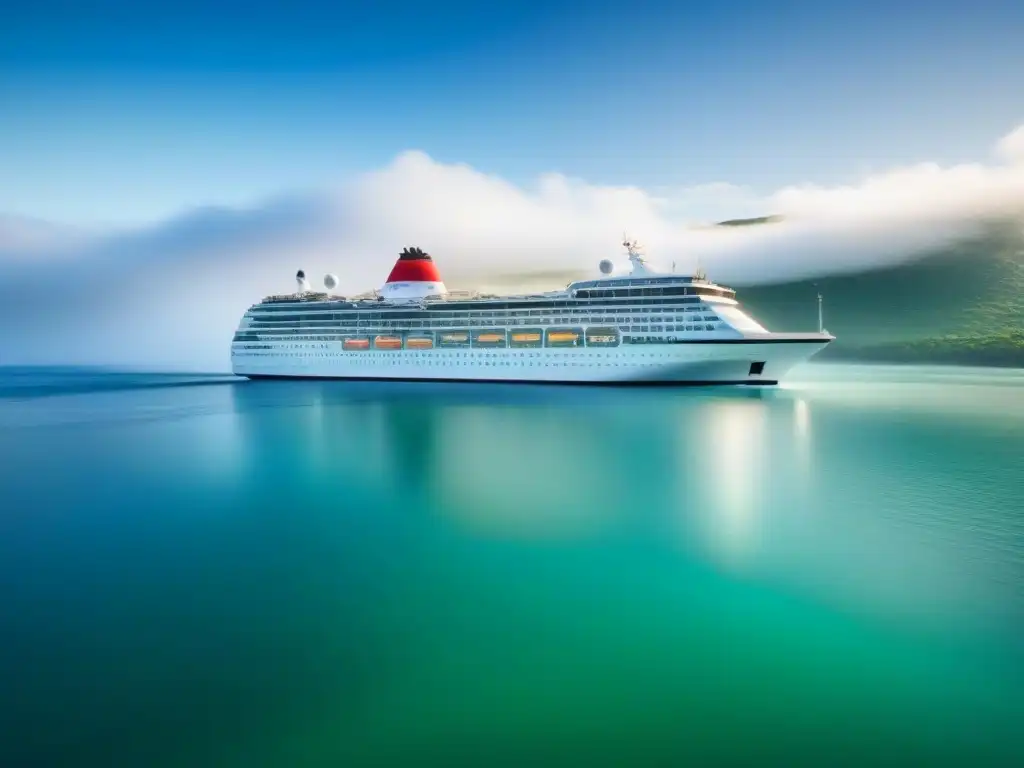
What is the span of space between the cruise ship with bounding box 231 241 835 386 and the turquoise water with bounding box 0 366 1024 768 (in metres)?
24.8

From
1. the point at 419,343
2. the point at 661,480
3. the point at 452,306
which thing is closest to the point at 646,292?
the point at 452,306

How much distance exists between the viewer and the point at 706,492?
57.7 ft

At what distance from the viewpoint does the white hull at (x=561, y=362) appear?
1781 inches

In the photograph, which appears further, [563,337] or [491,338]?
[491,338]

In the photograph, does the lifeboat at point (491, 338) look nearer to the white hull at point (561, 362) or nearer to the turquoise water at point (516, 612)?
the white hull at point (561, 362)

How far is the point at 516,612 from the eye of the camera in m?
9.52

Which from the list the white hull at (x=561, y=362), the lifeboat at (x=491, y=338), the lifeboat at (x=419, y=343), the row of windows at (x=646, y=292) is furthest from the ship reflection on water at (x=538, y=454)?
the lifeboat at (x=419, y=343)

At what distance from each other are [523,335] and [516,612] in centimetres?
4529

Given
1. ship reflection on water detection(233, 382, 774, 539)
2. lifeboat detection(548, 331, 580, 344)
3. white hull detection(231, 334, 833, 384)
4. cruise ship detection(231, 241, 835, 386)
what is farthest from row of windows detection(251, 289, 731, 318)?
ship reflection on water detection(233, 382, 774, 539)

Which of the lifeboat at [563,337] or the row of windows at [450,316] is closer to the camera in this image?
the row of windows at [450,316]

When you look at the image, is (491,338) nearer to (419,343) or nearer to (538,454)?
(419,343)

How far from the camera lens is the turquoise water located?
255 inches

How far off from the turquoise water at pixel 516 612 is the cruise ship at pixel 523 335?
24.8 metres

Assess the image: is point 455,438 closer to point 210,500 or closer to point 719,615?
point 210,500
